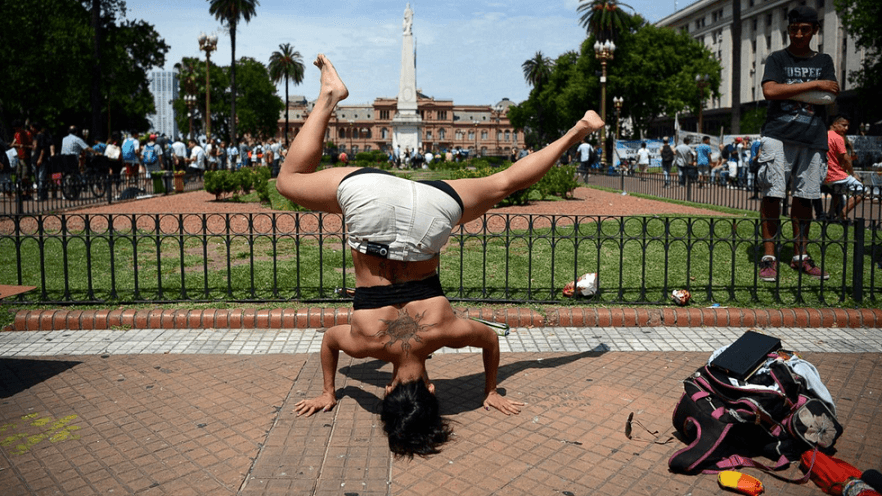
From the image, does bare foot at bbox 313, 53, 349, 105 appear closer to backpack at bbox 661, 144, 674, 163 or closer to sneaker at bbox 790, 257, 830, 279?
sneaker at bbox 790, 257, 830, 279

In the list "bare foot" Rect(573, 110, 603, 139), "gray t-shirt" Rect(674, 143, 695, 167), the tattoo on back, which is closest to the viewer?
the tattoo on back

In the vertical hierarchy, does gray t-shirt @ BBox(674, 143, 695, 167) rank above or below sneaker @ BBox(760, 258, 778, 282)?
above

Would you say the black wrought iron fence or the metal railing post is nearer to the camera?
the metal railing post

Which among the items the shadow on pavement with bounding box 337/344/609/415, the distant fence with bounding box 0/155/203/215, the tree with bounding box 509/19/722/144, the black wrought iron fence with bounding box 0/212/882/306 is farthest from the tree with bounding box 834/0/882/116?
the shadow on pavement with bounding box 337/344/609/415

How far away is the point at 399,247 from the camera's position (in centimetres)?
384

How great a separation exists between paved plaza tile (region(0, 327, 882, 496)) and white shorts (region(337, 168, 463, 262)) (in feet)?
3.66

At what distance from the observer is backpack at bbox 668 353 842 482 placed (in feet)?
12.3

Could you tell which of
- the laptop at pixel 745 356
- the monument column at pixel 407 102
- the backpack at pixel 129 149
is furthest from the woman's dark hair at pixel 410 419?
the monument column at pixel 407 102

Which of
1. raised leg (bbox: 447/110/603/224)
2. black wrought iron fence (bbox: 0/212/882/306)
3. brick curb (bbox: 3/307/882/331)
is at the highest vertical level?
raised leg (bbox: 447/110/603/224)

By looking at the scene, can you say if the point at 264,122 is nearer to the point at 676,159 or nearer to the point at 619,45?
the point at 619,45

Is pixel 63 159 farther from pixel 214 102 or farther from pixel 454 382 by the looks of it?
pixel 214 102

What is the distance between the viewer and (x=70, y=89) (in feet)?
97.5

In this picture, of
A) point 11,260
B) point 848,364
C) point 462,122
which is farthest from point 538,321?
point 462,122

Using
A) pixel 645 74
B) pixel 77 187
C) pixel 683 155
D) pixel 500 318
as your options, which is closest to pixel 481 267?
pixel 500 318
